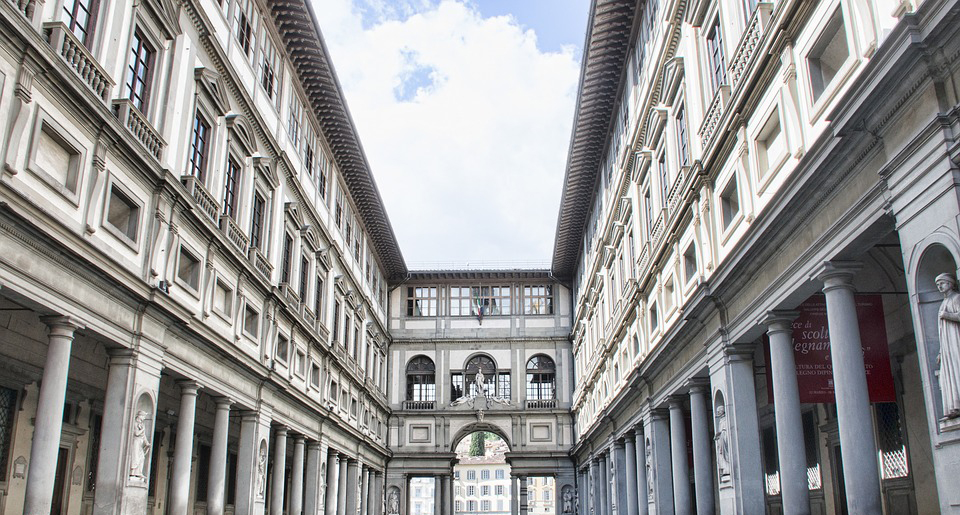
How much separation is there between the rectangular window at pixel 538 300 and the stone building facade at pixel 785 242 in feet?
81.6

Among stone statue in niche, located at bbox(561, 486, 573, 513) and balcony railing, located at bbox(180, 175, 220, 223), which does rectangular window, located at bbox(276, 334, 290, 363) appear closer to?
balcony railing, located at bbox(180, 175, 220, 223)

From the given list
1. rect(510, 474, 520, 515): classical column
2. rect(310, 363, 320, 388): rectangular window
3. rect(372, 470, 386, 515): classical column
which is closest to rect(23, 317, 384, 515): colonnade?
rect(310, 363, 320, 388): rectangular window

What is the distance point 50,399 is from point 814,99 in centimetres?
1477

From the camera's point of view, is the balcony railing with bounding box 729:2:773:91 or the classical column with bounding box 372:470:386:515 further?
the classical column with bounding box 372:470:386:515

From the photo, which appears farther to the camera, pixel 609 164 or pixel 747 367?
pixel 609 164

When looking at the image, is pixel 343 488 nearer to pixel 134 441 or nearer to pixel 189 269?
pixel 189 269

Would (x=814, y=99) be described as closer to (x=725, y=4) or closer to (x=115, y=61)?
(x=725, y=4)

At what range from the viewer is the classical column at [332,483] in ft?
130

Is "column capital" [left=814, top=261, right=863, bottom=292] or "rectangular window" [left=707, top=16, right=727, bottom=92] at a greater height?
"rectangular window" [left=707, top=16, right=727, bottom=92]

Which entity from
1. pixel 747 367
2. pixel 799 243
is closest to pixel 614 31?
pixel 747 367

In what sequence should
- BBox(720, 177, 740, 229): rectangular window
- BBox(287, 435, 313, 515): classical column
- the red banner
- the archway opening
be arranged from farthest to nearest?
the archway opening, BBox(287, 435, 313, 515): classical column, BBox(720, 177, 740, 229): rectangular window, the red banner

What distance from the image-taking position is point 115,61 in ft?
59.0

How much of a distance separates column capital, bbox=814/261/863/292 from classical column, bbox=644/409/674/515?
16.1 m

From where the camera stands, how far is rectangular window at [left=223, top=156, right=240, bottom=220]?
2564cm
